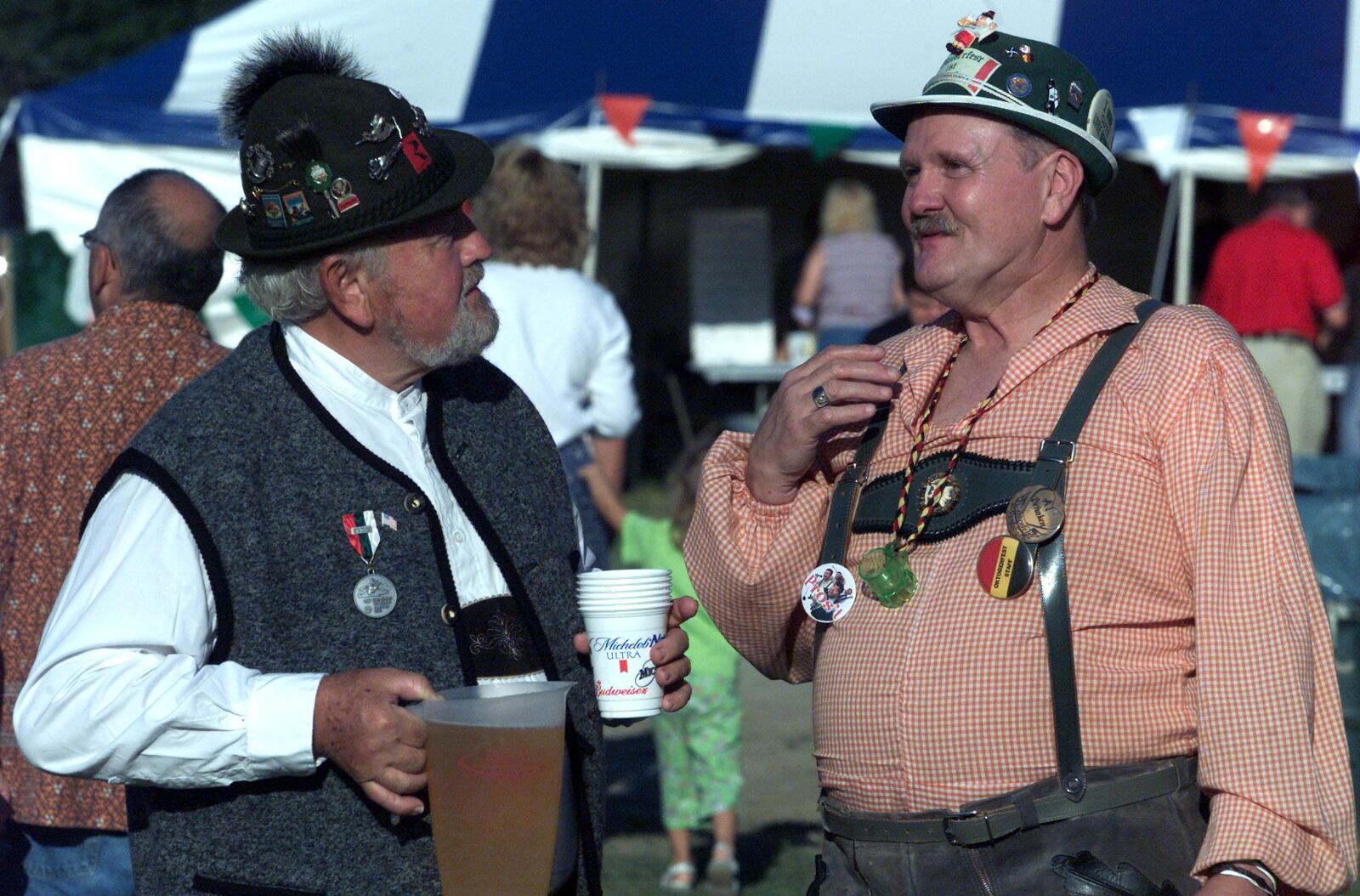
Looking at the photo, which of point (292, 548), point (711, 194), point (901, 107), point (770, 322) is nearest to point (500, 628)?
point (292, 548)

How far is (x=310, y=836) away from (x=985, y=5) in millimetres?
8236

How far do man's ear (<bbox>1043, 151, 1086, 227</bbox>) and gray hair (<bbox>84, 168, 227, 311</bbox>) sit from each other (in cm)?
168

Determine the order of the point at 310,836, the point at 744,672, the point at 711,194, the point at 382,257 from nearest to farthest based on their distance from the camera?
the point at 310,836 < the point at 382,257 < the point at 744,672 < the point at 711,194

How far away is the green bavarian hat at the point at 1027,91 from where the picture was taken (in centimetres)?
220

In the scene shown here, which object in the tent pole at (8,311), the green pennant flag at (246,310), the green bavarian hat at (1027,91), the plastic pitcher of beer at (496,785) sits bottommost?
the tent pole at (8,311)

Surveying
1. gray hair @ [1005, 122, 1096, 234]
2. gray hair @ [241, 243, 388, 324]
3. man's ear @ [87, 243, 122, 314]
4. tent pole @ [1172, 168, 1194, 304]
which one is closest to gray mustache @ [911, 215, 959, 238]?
gray hair @ [1005, 122, 1096, 234]

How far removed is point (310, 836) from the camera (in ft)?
6.73

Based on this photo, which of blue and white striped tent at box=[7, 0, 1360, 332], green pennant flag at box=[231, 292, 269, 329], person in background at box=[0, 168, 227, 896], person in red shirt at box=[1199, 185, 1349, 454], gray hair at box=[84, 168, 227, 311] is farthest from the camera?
person in red shirt at box=[1199, 185, 1349, 454]

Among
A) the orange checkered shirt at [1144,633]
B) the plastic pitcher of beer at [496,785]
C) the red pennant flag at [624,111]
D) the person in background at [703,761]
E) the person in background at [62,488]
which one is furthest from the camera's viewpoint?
the red pennant flag at [624,111]

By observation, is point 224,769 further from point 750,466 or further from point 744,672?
point 744,672

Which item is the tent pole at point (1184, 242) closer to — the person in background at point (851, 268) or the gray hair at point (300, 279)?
the person in background at point (851, 268)

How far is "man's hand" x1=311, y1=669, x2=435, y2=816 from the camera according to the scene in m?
1.89

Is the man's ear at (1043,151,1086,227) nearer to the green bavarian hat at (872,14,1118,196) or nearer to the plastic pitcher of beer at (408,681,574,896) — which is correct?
the green bavarian hat at (872,14,1118,196)

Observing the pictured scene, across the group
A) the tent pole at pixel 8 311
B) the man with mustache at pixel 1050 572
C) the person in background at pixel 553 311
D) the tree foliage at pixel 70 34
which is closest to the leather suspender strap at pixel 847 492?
the man with mustache at pixel 1050 572
